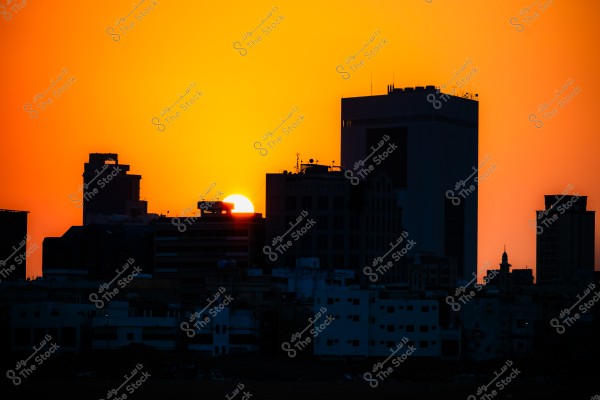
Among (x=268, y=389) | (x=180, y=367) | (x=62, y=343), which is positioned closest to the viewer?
(x=268, y=389)

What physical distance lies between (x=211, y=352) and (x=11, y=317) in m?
20.8

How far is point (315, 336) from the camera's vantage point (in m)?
191

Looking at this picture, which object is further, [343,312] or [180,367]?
[343,312]

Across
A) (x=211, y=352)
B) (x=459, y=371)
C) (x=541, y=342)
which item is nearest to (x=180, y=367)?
(x=211, y=352)

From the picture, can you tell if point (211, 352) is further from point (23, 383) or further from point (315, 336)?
point (23, 383)

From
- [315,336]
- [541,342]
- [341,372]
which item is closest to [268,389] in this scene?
[341,372]

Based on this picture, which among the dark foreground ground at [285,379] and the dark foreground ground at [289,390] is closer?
the dark foreground ground at [289,390]

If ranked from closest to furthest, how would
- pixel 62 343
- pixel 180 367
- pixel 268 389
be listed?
pixel 268 389
pixel 180 367
pixel 62 343

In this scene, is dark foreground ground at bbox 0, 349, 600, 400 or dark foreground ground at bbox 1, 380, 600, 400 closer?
dark foreground ground at bbox 1, 380, 600, 400

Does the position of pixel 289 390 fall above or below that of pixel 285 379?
below

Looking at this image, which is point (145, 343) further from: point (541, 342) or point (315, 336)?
point (541, 342)

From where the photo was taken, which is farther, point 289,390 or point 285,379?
point 285,379

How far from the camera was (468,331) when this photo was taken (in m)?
191

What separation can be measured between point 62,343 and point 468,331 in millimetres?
40988
